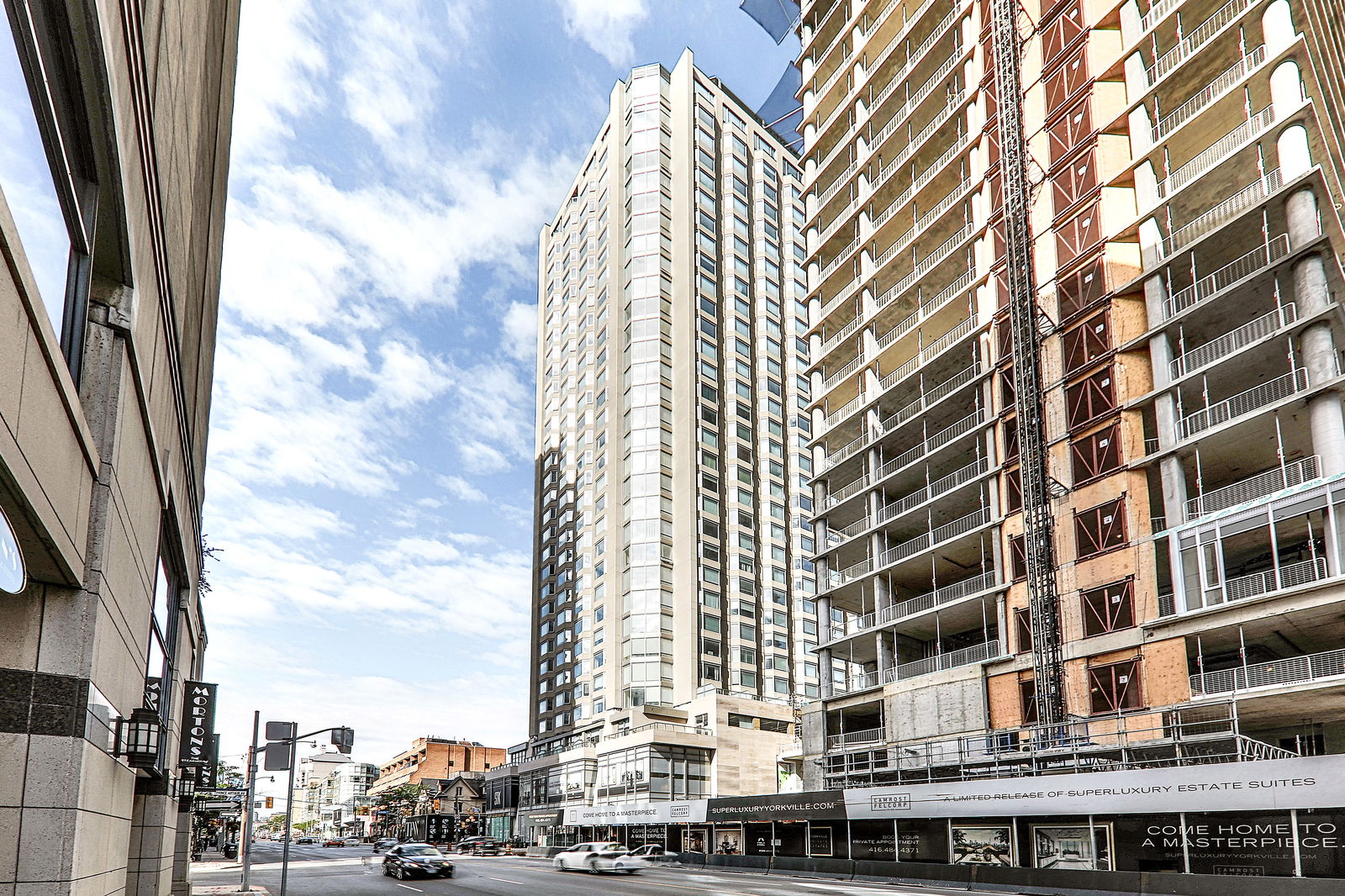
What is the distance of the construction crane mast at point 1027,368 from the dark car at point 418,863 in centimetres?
2541

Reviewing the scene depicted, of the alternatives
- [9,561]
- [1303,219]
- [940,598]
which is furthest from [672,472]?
[9,561]

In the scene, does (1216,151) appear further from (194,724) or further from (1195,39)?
(194,724)

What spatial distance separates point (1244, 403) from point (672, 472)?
2233 inches

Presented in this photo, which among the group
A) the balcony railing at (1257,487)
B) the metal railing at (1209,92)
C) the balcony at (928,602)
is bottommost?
the balcony at (928,602)

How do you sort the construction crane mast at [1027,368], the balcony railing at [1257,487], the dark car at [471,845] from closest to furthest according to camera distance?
the balcony railing at [1257,487] → the construction crane mast at [1027,368] → the dark car at [471,845]

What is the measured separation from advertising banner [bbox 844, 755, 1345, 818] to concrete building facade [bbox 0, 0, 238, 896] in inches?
1078

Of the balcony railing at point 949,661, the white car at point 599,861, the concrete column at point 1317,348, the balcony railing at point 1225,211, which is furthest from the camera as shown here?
the balcony railing at point 949,661

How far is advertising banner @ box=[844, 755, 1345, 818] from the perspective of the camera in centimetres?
2577

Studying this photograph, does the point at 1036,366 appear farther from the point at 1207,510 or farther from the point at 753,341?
the point at 753,341

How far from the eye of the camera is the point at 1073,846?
32594 millimetres

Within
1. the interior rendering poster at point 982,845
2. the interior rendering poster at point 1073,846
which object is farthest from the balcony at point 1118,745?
the interior rendering poster at point 1073,846

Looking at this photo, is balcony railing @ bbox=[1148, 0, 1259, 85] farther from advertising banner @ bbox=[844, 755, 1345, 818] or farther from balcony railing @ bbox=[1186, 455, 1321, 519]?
advertising banner @ bbox=[844, 755, 1345, 818]

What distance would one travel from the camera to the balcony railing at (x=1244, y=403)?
39.4 m

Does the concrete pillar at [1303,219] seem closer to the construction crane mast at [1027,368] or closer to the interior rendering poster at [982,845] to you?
the construction crane mast at [1027,368]
